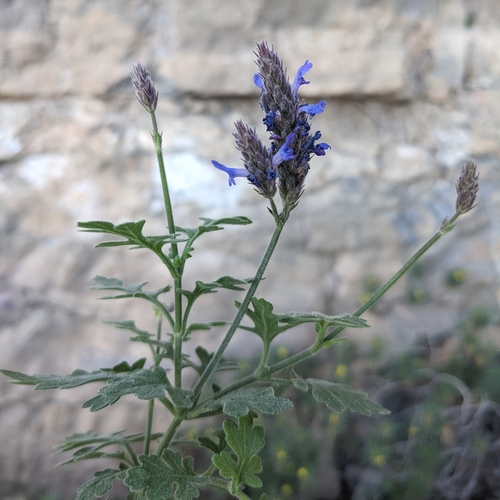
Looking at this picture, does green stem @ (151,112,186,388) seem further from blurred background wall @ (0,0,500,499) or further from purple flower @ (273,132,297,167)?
blurred background wall @ (0,0,500,499)

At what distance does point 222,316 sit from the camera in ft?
5.68

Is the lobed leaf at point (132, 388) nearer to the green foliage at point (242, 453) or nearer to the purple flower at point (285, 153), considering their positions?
the green foliage at point (242, 453)

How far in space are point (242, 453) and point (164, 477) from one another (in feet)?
0.22

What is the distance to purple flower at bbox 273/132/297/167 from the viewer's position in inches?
16.7

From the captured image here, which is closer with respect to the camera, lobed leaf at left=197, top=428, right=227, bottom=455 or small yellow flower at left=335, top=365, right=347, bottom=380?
lobed leaf at left=197, top=428, right=227, bottom=455

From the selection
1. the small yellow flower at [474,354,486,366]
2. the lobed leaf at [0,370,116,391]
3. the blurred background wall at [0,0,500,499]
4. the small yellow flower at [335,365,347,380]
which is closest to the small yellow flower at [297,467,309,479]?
the small yellow flower at [335,365,347,380]

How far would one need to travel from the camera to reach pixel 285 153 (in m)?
0.43

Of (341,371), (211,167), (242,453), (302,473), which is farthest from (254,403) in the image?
(211,167)

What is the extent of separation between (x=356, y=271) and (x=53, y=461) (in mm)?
1155

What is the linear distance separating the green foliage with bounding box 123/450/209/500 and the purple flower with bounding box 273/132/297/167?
0.86ft

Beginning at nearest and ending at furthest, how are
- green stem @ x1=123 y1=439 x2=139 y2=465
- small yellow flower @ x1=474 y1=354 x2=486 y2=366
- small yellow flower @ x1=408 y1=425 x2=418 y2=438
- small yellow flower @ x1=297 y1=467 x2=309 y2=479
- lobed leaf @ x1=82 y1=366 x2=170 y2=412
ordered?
lobed leaf @ x1=82 y1=366 x2=170 y2=412 → green stem @ x1=123 y1=439 x2=139 y2=465 → small yellow flower @ x1=297 y1=467 x2=309 y2=479 → small yellow flower @ x1=408 y1=425 x2=418 y2=438 → small yellow flower @ x1=474 y1=354 x2=486 y2=366

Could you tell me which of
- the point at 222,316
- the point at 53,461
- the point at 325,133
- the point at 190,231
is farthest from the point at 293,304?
the point at 190,231

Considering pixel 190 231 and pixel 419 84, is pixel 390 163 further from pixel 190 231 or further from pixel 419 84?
pixel 190 231

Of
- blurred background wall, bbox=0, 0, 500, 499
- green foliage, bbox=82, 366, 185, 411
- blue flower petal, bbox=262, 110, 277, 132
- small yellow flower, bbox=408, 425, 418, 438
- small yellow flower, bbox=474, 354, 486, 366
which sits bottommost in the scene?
small yellow flower, bbox=408, 425, 418, 438
